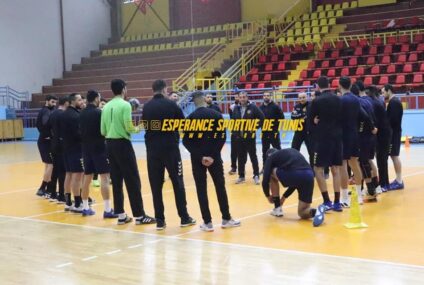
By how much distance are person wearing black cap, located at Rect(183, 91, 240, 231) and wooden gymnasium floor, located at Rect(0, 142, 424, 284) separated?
321 millimetres

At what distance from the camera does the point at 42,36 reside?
28.6 metres

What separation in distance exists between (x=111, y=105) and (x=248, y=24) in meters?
19.8

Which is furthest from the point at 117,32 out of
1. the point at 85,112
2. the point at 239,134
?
the point at 85,112

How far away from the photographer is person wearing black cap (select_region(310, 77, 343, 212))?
783 cm

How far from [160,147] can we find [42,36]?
2310 cm

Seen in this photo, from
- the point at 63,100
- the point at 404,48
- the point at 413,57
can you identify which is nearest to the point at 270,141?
the point at 63,100

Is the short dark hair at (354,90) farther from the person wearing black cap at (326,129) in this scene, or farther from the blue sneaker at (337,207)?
the blue sneaker at (337,207)

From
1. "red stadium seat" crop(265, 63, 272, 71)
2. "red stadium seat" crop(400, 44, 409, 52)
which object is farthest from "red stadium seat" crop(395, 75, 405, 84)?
"red stadium seat" crop(265, 63, 272, 71)

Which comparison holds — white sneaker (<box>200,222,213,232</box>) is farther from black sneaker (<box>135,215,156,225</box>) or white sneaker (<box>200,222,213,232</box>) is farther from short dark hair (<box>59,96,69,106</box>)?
short dark hair (<box>59,96,69,106</box>)

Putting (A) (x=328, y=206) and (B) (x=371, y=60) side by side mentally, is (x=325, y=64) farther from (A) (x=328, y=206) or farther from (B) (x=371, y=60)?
(A) (x=328, y=206)

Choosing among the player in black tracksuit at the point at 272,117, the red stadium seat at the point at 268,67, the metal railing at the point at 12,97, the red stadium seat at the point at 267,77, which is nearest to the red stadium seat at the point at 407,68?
the red stadium seat at the point at 267,77

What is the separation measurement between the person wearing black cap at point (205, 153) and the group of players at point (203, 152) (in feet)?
0.04

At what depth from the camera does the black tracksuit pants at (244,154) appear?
11.3 meters

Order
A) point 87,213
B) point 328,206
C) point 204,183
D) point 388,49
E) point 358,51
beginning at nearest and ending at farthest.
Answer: point 204,183, point 328,206, point 87,213, point 388,49, point 358,51
